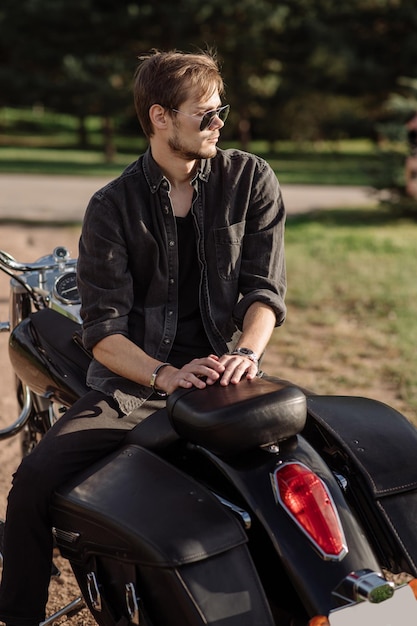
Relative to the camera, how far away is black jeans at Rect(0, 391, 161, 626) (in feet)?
7.16

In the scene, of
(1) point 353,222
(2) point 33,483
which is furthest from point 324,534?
(1) point 353,222

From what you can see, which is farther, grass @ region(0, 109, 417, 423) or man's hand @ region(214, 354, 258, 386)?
grass @ region(0, 109, 417, 423)

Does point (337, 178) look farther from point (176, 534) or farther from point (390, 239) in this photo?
point (176, 534)

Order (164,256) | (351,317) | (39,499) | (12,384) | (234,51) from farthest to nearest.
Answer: (234,51), (351,317), (12,384), (164,256), (39,499)

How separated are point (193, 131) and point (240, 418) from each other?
3.10 feet

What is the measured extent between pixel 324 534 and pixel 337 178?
22.5m

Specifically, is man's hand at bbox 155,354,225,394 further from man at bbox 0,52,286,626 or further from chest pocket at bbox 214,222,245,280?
chest pocket at bbox 214,222,245,280

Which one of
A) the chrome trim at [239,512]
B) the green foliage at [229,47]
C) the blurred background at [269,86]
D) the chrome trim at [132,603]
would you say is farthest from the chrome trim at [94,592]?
the green foliage at [229,47]

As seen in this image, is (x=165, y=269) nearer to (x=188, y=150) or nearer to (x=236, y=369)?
(x=188, y=150)

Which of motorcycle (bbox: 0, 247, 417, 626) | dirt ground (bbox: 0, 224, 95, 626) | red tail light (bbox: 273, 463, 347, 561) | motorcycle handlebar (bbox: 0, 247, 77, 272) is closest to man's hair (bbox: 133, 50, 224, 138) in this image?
motorcycle (bbox: 0, 247, 417, 626)

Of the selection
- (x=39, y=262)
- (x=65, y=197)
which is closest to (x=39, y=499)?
(x=39, y=262)

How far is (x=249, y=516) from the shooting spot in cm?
188

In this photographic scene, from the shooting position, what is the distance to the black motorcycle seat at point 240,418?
1.88 metres

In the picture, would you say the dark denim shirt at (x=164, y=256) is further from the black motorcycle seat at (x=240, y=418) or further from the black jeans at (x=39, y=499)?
the black motorcycle seat at (x=240, y=418)
